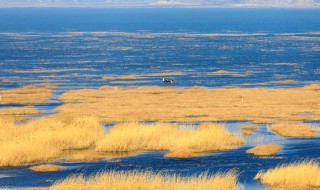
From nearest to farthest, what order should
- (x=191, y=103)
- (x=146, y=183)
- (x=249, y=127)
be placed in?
(x=146, y=183) < (x=249, y=127) < (x=191, y=103)

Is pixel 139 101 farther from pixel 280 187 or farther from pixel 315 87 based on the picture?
pixel 280 187

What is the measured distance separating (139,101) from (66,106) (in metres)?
7.72

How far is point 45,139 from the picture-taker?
49.8 meters

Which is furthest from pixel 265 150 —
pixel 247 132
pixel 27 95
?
pixel 27 95

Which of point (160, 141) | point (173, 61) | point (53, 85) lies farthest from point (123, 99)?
point (173, 61)

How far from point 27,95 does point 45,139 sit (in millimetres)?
33844

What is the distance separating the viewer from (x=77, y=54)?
150m

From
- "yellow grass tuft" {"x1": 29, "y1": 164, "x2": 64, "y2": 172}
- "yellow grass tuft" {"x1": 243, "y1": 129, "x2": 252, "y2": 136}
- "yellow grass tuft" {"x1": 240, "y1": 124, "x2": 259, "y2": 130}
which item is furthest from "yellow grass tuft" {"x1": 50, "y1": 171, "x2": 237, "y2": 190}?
"yellow grass tuft" {"x1": 240, "y1": 124, "x2": 259, "y2": 130}

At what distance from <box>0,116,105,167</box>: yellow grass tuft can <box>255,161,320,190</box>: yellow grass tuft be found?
13873 mm

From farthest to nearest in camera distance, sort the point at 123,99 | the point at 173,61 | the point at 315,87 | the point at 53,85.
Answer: the point at 173,61 < the point at 53,85 < the point at 315,87 < the point at 123,99

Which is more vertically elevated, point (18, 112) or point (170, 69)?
point (18, 112)

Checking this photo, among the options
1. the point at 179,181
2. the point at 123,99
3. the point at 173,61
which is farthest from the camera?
the point at 173,61

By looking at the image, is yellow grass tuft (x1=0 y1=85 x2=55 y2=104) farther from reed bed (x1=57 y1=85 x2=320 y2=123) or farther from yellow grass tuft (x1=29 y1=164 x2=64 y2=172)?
yellow grass tuft (x1=29 y1=164 x2=64 y2=172)

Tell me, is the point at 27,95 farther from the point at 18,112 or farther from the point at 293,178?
the point at 293,178
